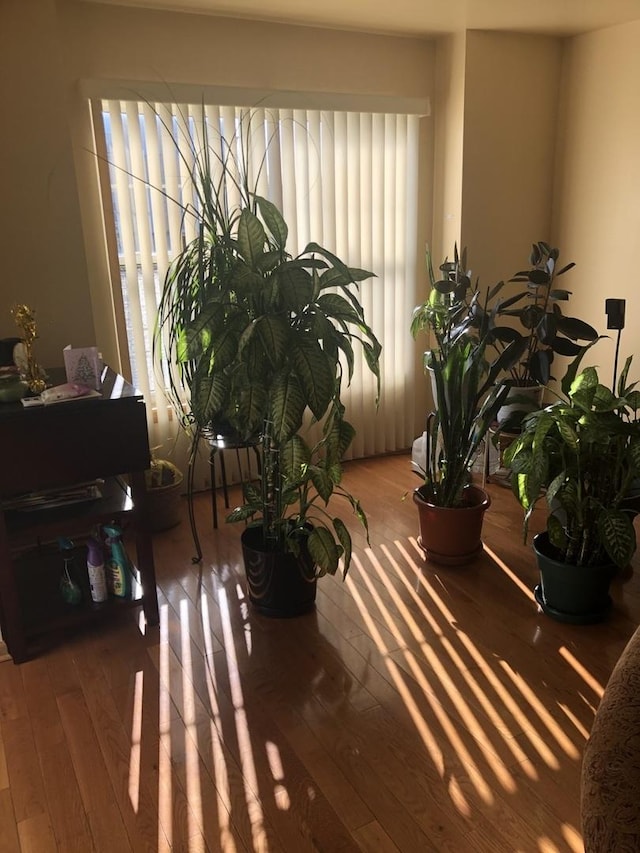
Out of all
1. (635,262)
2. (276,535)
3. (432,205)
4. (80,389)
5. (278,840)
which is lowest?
(278,840)

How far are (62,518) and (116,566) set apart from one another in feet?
0.89

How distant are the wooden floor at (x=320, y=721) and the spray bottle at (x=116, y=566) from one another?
0.15 meters

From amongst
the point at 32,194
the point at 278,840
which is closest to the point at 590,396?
the point at 278,840

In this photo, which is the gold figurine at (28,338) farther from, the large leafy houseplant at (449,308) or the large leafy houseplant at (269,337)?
the large leafy houseplant at (449,308)

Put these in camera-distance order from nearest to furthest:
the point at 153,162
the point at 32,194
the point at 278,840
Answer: the point at 278,840
the point at 32,194
the point at 153,162

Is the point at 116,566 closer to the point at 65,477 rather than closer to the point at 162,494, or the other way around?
the point at 65,477

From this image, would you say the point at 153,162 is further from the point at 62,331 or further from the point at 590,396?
the point at 590,396

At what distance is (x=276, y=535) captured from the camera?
244 centimetres

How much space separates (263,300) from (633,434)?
123 cm

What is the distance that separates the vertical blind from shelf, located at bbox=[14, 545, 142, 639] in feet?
3.23

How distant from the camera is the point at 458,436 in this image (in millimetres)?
2695

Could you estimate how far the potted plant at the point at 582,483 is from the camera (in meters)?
2.17

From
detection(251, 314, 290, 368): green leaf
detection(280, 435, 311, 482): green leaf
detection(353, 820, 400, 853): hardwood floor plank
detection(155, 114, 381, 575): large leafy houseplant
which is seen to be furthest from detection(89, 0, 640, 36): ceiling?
detection(353, 820, 400, 853): hardwood floor plank

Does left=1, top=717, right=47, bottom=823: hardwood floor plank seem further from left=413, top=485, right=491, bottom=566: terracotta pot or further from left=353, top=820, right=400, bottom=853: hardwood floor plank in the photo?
left=413, top=485, right=491, bottom=566: terracotta pot
